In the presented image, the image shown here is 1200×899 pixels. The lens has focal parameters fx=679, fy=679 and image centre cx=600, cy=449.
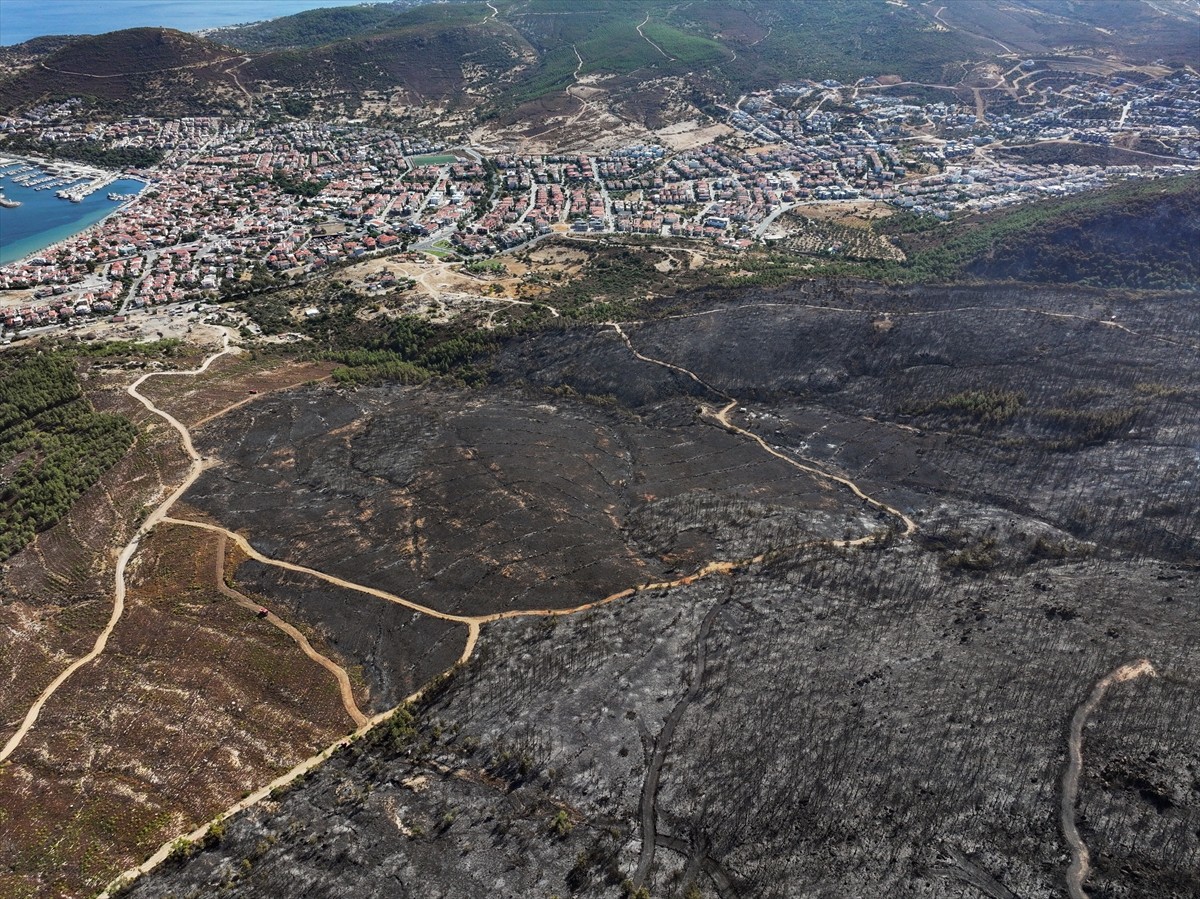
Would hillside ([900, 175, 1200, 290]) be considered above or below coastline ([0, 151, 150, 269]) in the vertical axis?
below

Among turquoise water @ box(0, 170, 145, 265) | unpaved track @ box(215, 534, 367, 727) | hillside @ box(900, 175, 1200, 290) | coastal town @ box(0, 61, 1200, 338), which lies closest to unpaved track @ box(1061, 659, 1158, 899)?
unpaved track @ box(215, 534, 367, 727)

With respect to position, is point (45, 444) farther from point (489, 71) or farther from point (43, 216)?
point (489, 71)

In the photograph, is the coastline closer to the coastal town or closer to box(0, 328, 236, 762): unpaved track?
the coastal town

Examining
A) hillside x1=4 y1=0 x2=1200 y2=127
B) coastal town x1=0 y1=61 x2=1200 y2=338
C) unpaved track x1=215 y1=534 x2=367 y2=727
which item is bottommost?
unpaved track x1=215 y1=534 x2=367 y2=727

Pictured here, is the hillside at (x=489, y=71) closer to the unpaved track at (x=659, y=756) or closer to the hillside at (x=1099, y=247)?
the hillside at (x=1099, y=247)

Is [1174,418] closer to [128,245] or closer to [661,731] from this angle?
[661,731]

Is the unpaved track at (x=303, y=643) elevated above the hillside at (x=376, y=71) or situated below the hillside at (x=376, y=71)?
below

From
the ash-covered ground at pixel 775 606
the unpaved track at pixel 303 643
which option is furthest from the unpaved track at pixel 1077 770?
the unpaved track at pixel 303 643
